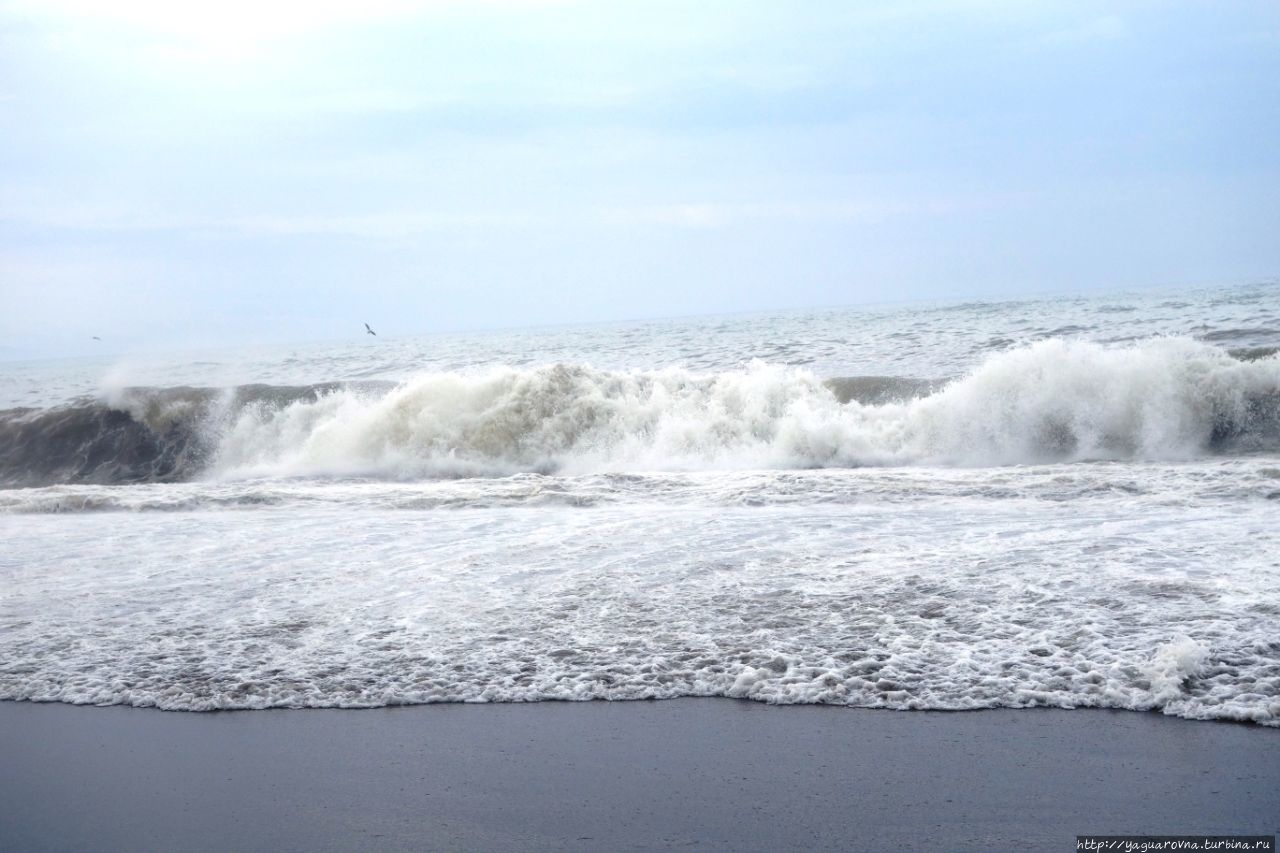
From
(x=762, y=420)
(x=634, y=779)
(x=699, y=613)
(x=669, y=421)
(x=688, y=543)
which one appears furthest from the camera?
(x=669, y=421)

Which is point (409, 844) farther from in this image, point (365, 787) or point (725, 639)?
point (725, 639)

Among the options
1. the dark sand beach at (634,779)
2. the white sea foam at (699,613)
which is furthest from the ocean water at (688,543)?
the dark sand beach at (634,779)

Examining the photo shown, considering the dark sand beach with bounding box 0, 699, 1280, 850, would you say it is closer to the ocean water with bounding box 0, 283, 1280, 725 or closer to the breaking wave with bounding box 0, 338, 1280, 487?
the ocean water with bounding box 0, 283, 1280, 725

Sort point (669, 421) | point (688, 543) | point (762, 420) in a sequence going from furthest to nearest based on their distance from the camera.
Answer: point (669, 421) → point (762, 420) → point (688, 543)

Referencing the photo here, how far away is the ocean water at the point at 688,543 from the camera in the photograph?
486cm

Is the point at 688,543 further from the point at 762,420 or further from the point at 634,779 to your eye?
the point at 762,420

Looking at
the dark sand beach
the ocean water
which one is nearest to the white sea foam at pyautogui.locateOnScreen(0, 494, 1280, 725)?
the ocean water

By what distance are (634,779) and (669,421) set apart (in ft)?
36.8

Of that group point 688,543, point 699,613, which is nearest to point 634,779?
point 699,613

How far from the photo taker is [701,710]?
4445mm

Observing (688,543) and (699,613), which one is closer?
(699,613)

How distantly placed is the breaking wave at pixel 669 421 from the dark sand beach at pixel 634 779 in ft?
27.7

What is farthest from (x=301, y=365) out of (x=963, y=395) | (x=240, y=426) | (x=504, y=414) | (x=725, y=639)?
(x=725, y=639)

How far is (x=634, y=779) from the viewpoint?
3.82 metres
